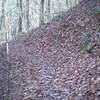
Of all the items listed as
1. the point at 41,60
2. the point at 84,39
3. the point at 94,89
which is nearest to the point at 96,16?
the point at 84,39

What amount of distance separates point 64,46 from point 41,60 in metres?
1.39

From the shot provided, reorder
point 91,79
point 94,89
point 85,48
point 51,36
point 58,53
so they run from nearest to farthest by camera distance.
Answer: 1. point 94,89
2. point 91,79
3. point 85,48
4. point 58,53
5. point 51,36

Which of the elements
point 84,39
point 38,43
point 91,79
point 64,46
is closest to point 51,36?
point 38,43

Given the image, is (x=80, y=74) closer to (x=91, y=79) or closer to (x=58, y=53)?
(x=91, y=79)

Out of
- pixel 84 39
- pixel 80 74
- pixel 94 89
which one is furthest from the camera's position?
pixel 84 39

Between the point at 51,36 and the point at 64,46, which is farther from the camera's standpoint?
the point at 51,36

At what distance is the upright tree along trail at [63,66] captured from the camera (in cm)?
710

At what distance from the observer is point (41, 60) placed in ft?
38.5

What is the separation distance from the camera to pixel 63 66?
31.4 feet

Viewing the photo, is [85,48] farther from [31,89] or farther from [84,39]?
[31,89]

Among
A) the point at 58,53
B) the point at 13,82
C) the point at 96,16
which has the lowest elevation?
the point at 13,82

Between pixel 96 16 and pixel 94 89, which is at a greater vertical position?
pixel 96 16

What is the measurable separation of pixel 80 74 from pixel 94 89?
1.74 meters

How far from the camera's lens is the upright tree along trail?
7.10m
